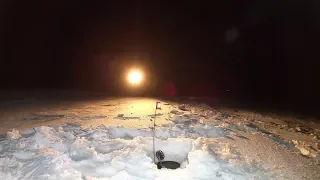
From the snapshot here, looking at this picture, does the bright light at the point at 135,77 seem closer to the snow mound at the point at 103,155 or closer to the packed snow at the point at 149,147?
the packed snow at the point at 149,147

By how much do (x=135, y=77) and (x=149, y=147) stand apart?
1141 centimetres

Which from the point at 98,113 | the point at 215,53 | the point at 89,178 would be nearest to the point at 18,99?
the point at 98,113

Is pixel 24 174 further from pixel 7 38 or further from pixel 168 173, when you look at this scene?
pixel 7 38

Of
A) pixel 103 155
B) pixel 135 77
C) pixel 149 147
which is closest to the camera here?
pixel 103 155

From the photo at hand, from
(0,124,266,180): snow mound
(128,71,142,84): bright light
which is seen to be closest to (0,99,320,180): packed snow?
(0,124,266,180): snow mound

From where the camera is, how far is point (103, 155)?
4.07 metres

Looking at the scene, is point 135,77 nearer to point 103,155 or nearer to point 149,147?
point 149,147

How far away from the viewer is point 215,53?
19344 millimetres

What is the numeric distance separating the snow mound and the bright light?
972cm

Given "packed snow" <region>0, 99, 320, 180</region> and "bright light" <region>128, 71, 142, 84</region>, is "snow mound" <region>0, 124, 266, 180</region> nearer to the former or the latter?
"packed snow" <region>0, 99, 320, 180</region>

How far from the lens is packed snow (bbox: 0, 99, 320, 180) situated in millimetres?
3656

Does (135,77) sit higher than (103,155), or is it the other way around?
(135,77)

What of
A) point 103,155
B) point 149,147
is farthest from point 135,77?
point 103,155

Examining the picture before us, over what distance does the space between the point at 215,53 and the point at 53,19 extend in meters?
12.1
